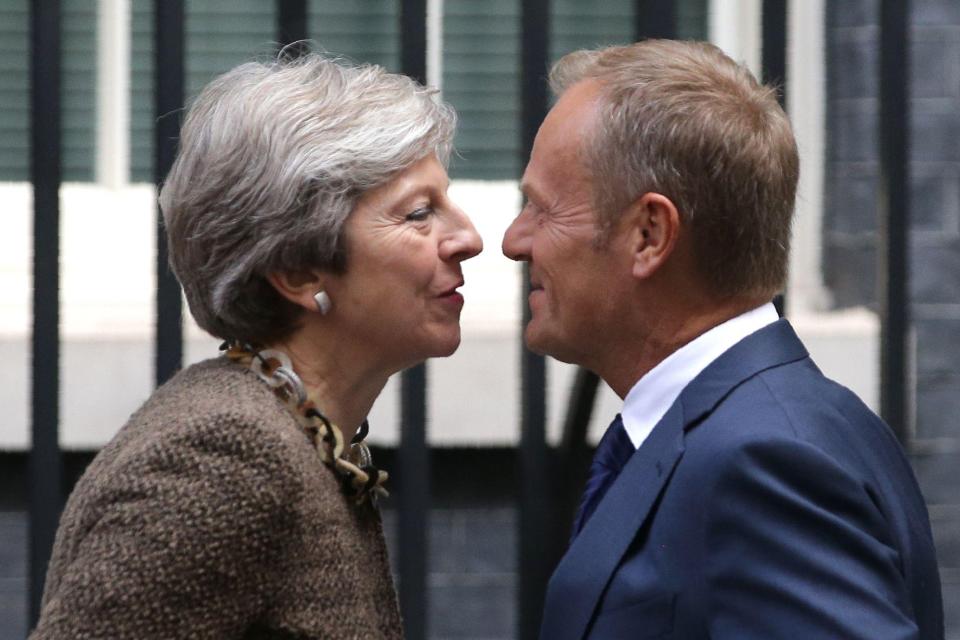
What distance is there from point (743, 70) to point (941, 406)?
9.44ft

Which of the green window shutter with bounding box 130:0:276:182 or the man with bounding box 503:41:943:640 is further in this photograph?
the green window shutter with bounding box 130:0:276:182

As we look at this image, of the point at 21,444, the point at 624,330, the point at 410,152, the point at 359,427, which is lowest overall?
the point at 21,444

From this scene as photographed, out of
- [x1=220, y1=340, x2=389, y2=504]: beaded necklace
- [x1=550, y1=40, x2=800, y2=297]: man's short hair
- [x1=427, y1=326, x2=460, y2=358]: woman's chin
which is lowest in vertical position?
[x1=220, y1=340, x2=389, y2=504]: beaded necklace

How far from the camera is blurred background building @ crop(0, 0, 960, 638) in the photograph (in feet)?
15.2

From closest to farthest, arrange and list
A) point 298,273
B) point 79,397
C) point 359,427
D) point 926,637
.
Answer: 1. point 926,637
2. point 298,273
3. point 359,427
4. point 79,397

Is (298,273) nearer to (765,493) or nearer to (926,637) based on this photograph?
(765,493)

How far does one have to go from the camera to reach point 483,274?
4.81 m

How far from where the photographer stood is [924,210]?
4727mm

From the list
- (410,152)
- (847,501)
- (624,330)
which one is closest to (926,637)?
(847,501)

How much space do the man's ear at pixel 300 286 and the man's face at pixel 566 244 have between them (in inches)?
10.6

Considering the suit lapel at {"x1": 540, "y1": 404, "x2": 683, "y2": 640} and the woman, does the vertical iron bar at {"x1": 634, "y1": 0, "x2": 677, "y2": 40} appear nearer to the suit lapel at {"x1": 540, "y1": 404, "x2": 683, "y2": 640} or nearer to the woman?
the woman

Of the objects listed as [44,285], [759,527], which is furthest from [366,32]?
[759,527]

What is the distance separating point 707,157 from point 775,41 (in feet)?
2.65

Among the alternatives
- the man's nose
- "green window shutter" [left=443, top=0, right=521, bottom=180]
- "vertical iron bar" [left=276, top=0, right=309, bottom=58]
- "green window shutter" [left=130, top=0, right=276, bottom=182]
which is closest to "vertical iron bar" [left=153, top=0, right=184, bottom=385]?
"vertical iron bar" [left=276, top=0, right=309, bottom=58]
